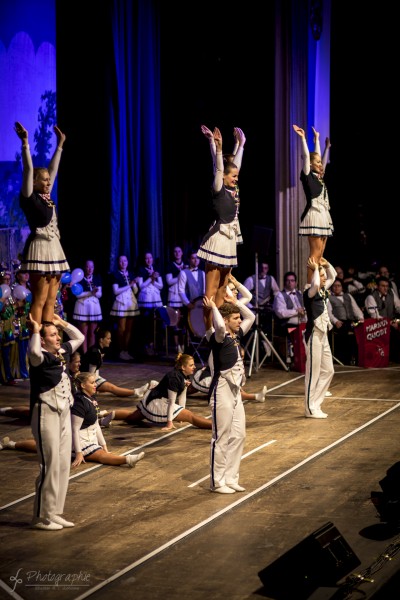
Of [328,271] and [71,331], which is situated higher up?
[328,271]

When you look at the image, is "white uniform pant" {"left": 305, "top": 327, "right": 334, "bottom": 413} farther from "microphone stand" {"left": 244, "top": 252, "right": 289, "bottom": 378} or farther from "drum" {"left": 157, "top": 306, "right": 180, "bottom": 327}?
"drum" {"left": 157, "top": 306, "right": 180, "bottom": 327}

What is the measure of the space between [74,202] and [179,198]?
1.80 m

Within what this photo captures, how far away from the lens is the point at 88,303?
488 inches

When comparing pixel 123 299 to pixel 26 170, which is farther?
pixel 123 299

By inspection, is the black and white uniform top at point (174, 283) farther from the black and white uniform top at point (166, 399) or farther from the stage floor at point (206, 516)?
the black and white uniform top at point (166, 399)

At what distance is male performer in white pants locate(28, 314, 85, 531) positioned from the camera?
19.5 ft

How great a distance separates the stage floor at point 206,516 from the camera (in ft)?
16.6

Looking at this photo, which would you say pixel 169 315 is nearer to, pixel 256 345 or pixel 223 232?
pixel 256 345

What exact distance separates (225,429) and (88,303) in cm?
600

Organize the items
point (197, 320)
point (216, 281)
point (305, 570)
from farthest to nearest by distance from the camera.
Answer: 1. point (197, 320)
2. point (216, 281)
3. point (305, 570)

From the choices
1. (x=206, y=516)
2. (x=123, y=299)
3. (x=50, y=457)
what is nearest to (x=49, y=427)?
(x=50, y=457)

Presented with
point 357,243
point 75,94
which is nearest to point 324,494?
point 75,94

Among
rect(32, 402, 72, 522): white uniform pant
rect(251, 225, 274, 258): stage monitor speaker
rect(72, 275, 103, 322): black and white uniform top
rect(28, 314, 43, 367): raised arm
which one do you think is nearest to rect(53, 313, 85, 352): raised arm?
rect(28, 314, 43, 367): raised arm

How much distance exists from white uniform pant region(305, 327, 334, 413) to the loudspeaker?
172 inches
